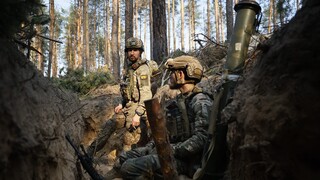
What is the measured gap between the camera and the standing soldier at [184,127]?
406cm

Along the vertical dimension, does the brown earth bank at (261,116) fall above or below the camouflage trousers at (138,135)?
above

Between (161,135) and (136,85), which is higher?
(136,85)

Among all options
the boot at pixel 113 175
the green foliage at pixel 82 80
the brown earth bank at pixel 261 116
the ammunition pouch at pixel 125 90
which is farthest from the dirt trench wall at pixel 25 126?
the green foliage at pixel 82 80

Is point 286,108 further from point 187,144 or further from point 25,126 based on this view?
point 187,144

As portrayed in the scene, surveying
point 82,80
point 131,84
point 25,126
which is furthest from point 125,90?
point 82,80

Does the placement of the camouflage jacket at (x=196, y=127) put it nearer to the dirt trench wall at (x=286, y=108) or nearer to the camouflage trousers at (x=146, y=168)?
the camouflage trousers at (x=146, y=168)

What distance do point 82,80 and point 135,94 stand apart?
6.44 metres

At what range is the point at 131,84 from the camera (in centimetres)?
647

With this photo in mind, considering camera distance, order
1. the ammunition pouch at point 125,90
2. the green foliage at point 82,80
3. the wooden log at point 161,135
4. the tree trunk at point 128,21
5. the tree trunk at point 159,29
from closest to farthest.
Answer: the wooden log at point 161,135 < the ammunition pouch at point 125,90 < the tree trunk at point 159,29 < the green foliage at point 82,80 < the tree trunk at point 128,21

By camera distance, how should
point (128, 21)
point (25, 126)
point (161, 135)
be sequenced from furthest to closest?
point (128, 21) → point (161, 135) → point (25, 126)

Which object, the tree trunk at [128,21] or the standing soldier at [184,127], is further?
the tree trunk at [128,21]

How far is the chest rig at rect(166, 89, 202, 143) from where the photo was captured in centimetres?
431

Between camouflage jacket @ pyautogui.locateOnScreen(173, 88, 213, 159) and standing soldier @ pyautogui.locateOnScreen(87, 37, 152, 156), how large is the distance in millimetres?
1981

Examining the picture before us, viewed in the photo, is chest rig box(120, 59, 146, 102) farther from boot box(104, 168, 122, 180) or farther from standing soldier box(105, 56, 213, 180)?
boot box(104, 168, 122, 180)
